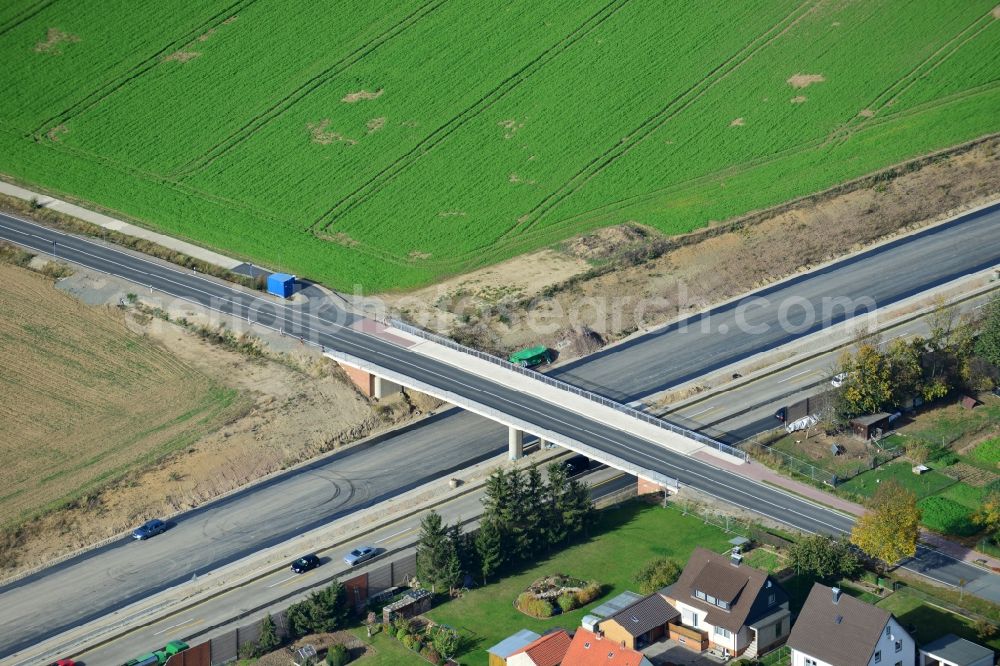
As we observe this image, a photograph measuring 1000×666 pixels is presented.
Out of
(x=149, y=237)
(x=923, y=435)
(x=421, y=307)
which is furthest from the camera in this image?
(x=149, y=237)

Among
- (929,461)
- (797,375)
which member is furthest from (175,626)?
(797,375)

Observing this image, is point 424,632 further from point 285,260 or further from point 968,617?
point 285,260

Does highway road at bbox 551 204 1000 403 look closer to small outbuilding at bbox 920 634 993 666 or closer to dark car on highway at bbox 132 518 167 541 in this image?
dark car on highway at bbox 132 518 167 541

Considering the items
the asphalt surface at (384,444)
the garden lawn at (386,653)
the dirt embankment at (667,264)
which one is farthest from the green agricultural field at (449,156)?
the garden lawn at (386,653)

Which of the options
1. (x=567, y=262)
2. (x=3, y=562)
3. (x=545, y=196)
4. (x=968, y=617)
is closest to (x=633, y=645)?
(x=968, y=617)

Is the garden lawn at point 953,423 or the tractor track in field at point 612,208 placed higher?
the tractor track in field at point 612,208

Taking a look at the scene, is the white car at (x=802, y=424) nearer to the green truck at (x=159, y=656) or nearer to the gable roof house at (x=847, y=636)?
the gable roof house at (x=847, y=636)
